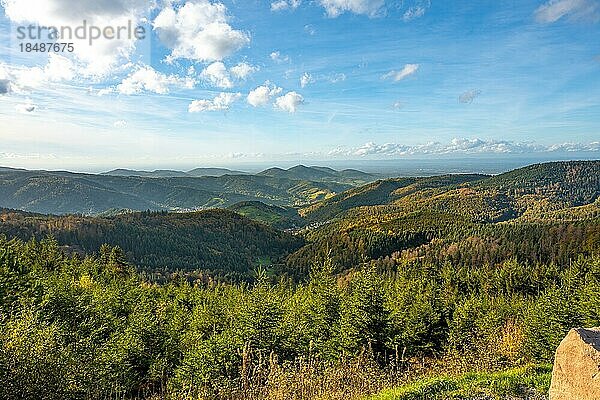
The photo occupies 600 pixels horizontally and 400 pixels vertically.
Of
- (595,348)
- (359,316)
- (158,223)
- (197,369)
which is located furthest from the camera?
(158,223)

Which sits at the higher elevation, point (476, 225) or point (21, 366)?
point (21, 366)

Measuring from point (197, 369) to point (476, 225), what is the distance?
547ft

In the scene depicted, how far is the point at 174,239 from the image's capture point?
162 m

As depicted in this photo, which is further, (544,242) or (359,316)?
(544,242)

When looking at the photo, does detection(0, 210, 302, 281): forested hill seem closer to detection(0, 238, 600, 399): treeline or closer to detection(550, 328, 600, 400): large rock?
detection(0, 238, 600, 399): treeline

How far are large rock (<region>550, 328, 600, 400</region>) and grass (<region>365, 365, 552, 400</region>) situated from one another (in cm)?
290

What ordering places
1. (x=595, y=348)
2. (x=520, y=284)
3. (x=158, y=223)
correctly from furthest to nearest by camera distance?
(x=158, y=223) < (x=520, y=284) < (x=595, y=348)

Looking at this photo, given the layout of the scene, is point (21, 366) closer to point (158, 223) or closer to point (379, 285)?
point (379, 285)

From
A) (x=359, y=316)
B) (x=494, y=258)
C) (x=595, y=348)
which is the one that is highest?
(x=595, y=348)

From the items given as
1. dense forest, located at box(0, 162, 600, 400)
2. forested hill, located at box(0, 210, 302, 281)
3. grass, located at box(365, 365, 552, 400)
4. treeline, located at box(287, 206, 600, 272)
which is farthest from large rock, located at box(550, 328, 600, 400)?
forested hill, located at box(0, 210, 302, 281)

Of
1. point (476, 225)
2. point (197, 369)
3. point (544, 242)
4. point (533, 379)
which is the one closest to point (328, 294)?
point (197, 369)

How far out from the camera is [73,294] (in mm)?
31266

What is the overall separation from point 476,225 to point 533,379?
16716 cm

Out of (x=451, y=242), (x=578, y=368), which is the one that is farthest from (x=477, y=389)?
(x=451, y=242)
